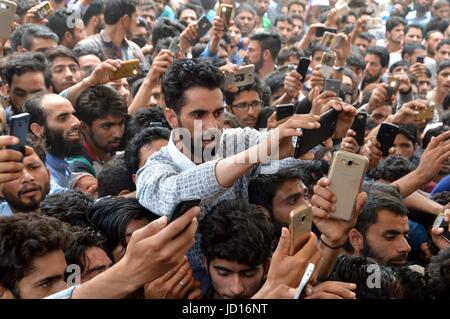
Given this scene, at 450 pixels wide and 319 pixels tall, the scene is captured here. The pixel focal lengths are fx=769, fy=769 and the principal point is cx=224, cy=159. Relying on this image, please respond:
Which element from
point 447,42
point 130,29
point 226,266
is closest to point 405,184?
point 226,266

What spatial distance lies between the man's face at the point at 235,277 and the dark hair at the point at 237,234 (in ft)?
0.06

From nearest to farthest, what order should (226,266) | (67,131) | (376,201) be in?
(226,266) < (376,201) < (67,131)

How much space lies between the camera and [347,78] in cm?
598

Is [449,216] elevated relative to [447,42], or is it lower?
elevated

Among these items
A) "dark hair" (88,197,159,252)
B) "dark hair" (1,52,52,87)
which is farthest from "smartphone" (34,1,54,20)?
"dark hair" (88,197,159,252)

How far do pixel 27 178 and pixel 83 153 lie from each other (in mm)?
899

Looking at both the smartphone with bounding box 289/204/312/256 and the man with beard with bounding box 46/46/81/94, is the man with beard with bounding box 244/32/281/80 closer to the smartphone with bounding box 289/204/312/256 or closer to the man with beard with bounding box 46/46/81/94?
the man with beard with bounding box 46/46/81/94

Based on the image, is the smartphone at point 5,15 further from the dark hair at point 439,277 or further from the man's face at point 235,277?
the dark hair at point 439,277

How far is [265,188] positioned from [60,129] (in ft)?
4.32

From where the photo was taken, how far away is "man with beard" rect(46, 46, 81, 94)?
4.86 m

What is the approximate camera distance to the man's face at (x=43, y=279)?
2018mm
